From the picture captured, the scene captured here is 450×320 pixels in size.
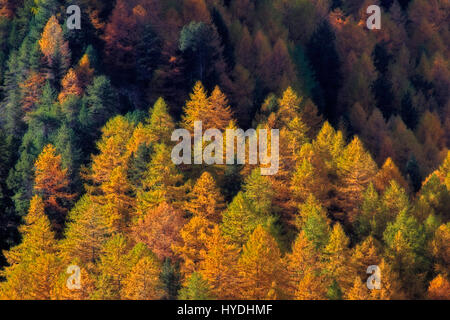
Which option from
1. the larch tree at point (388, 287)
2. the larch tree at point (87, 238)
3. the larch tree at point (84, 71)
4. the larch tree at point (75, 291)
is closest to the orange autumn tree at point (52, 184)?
the larch tree at point (87, 238)

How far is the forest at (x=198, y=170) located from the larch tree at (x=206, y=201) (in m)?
0.17

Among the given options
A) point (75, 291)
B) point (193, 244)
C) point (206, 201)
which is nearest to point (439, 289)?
point (193, 244)

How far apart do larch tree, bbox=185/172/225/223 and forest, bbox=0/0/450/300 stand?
17 cm

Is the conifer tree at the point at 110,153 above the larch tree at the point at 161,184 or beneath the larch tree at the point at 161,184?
above

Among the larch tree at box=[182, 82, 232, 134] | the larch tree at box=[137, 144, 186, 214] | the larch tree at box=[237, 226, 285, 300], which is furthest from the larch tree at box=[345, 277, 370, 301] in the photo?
the larch tree at box=[182, 82, 232, 134]

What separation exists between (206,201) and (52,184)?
49.6ft

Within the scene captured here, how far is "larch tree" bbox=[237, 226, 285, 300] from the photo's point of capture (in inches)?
3061

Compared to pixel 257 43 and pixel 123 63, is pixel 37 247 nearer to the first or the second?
pixel 123 63
